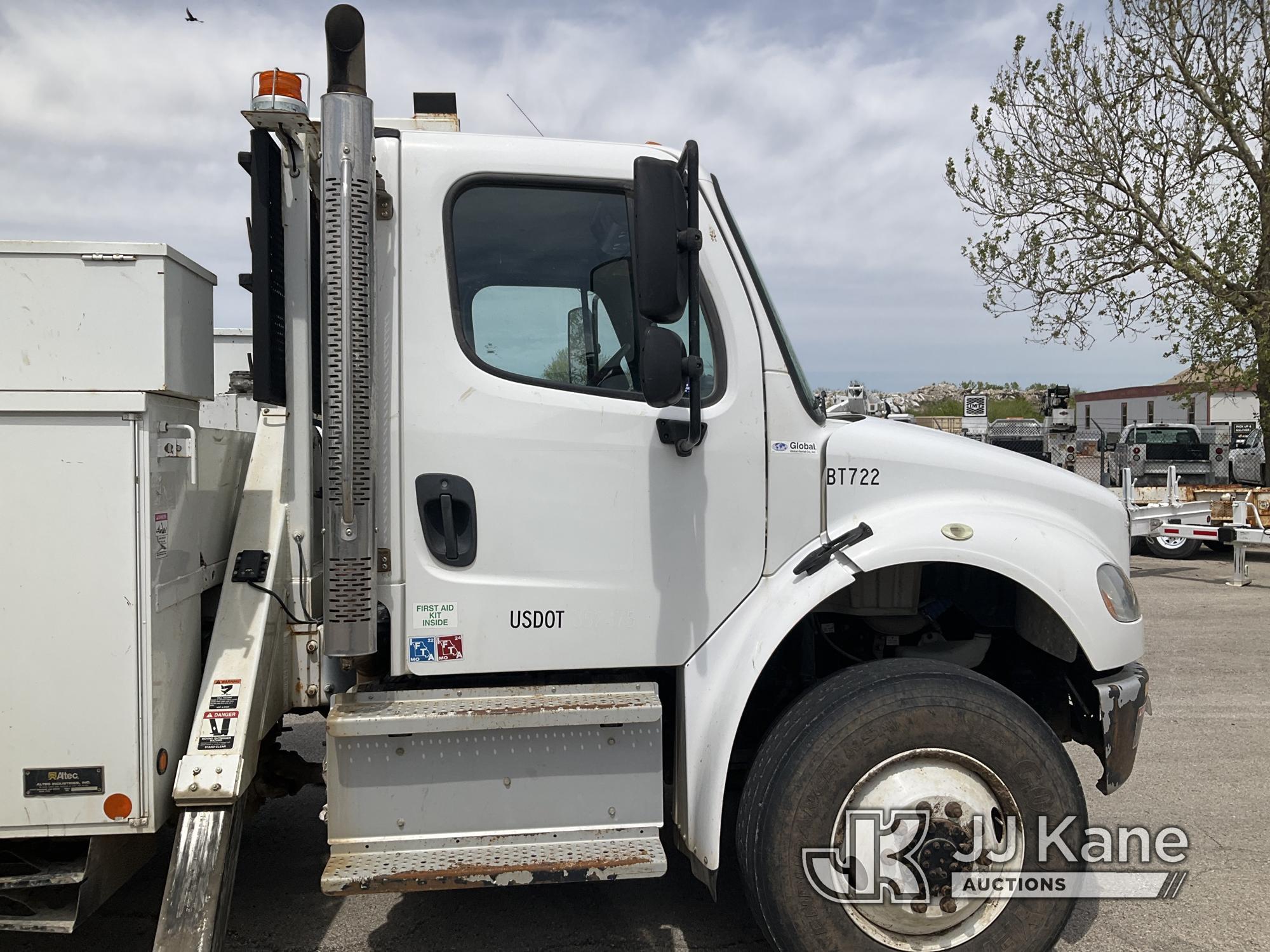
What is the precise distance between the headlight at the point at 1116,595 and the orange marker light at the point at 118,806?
10.3ft

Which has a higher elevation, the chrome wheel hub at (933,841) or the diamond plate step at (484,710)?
the diamond plate step at (484,710)

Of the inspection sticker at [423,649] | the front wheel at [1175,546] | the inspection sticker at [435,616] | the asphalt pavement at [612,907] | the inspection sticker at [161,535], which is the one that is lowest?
the asphalt pavement at [612,907]

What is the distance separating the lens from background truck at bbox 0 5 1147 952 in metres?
2.67

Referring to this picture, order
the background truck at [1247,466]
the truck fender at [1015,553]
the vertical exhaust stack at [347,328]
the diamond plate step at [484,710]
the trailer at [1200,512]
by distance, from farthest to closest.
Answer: the background truck at [1247,466] < the trailer at [1200,512] < the truck fender at [1015,553] < the diamond plate step at [484,710] < the vertical exhaust stack at [347,328]

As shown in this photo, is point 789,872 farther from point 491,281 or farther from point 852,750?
point 491,281

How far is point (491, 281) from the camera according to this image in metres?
3.05

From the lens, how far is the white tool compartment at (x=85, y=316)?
104 inches

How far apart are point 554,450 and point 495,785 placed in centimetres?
108

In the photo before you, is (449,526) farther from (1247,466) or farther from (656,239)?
(1247,466)

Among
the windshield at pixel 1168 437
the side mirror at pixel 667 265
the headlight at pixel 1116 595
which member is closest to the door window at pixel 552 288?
the side mirror at pixel 667 265

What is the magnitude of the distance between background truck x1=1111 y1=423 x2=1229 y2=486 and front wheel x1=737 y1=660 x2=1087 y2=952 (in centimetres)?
1749

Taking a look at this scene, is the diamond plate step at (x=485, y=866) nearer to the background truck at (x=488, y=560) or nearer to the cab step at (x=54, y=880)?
the background truck at (x=488, y=560)

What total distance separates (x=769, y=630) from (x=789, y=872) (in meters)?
0.76

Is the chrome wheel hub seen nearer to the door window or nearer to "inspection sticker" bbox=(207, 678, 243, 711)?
the door window
